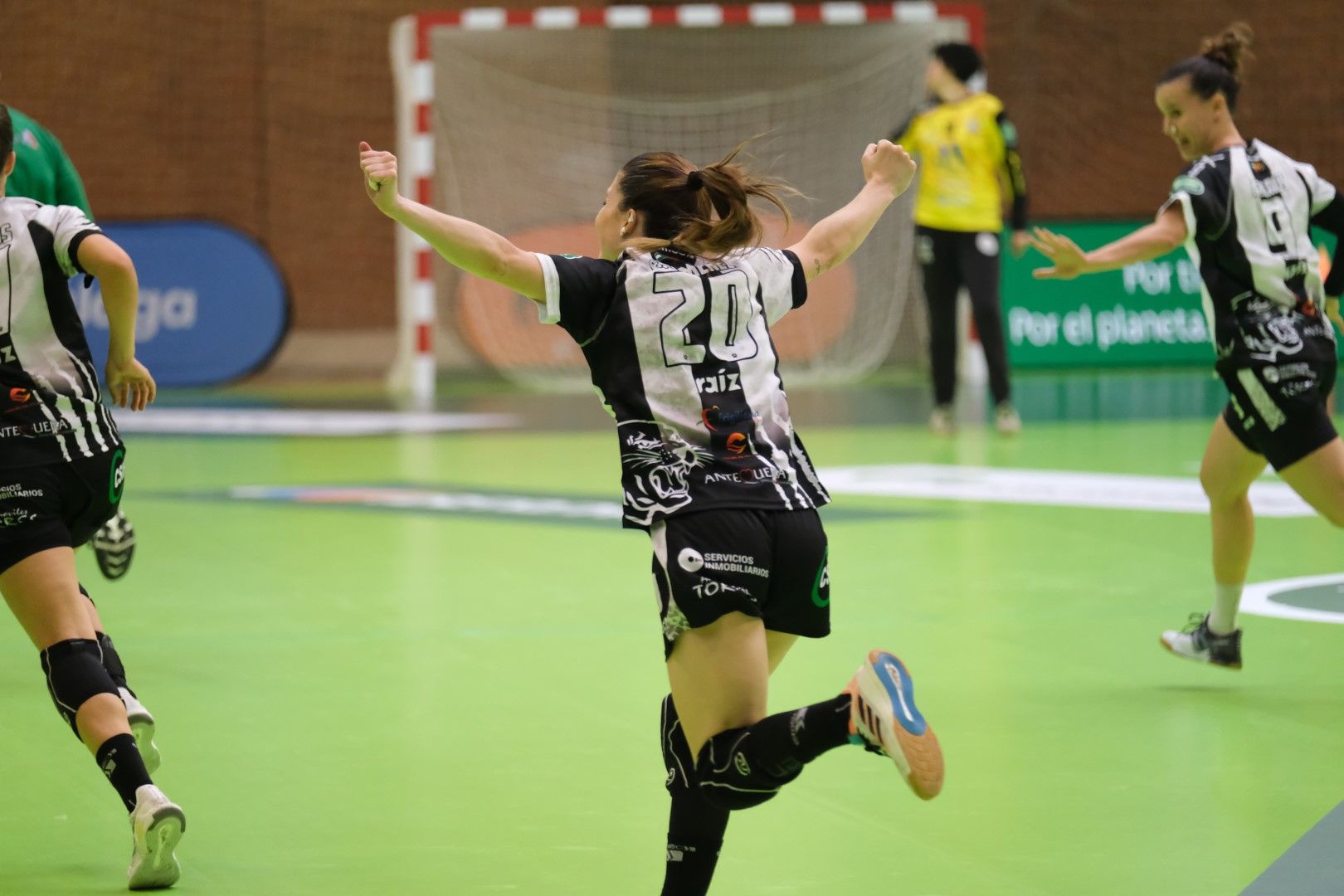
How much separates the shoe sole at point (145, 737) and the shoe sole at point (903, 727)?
6.32 ft

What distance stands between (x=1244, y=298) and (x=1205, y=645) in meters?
1.02

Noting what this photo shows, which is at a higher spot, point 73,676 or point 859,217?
point 859,217

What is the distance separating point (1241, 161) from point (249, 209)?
567 inches

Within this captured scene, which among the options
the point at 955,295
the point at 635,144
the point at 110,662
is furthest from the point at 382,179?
the point at 635,144

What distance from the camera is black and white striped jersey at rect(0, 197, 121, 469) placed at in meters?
3.91

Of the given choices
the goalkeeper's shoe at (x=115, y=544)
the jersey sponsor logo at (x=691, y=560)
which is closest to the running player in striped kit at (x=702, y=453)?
the jersey sponsor logo at (x=691, y=560)

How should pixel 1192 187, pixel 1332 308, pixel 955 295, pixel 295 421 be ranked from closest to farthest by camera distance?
pixel 1192 187 < pixel 1332 308 < pixel 955 295 < pixel 295 421

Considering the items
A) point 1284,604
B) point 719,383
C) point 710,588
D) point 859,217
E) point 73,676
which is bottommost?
point 1284,604

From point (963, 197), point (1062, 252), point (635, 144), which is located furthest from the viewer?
point (635, 144)

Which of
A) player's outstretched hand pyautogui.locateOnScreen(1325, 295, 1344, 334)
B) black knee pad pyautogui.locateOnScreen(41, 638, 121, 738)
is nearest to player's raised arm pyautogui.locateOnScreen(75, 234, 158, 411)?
black knee pad pyautogui.locateOnScreen(41, 638, 121, 738)

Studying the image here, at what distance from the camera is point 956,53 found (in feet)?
38.6

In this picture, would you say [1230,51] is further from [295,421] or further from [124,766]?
[295,421]

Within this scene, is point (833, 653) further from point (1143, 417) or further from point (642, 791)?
point (1143, 417)

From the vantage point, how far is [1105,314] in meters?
16.3
